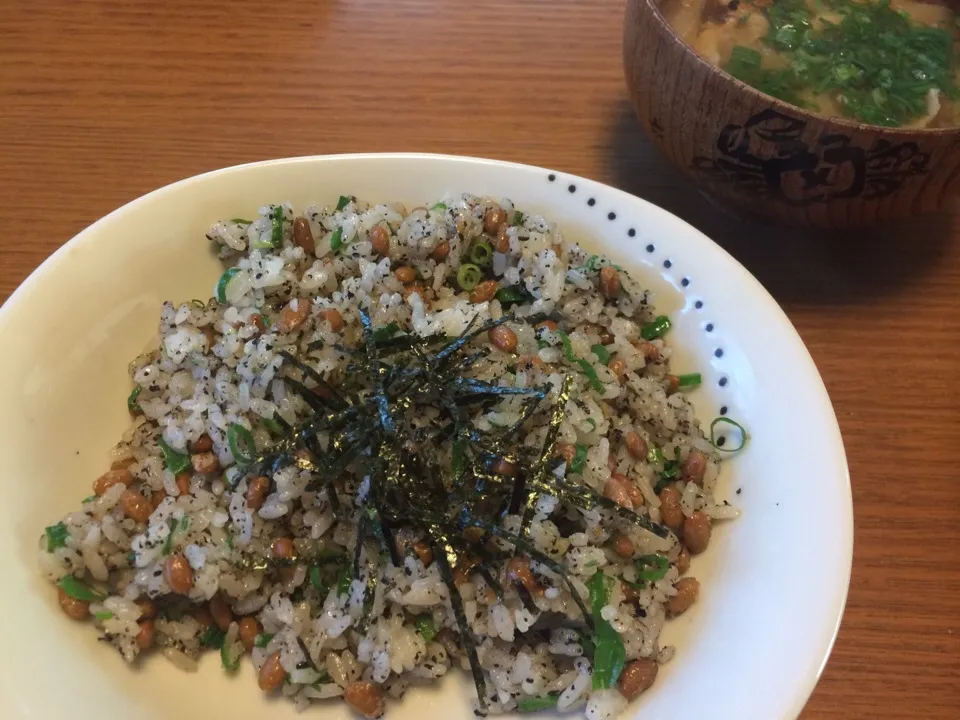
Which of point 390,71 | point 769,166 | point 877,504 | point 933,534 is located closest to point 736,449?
point 877,504

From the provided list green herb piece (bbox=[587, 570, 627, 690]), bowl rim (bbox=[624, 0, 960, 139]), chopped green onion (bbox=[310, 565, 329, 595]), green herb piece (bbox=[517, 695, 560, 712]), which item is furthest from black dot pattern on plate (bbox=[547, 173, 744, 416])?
chopped green onion (bbox=[310, 565, 329, 595])

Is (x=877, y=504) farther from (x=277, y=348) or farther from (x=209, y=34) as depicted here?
(x=209, y=34)

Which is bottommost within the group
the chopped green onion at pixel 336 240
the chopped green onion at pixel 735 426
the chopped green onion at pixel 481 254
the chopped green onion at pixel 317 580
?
the chopped green onion at pixel 317 580

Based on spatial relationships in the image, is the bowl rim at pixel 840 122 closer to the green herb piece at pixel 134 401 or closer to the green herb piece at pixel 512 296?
the green herb piece at pixel 512 296

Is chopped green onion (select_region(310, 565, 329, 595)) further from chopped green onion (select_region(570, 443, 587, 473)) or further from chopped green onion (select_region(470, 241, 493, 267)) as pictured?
chopped green onion (select_region(470, 241, 493, 267))

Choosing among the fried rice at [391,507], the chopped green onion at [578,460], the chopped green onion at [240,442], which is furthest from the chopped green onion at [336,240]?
the chopped green onion at [578,460]

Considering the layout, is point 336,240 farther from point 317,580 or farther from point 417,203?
point 317,580
